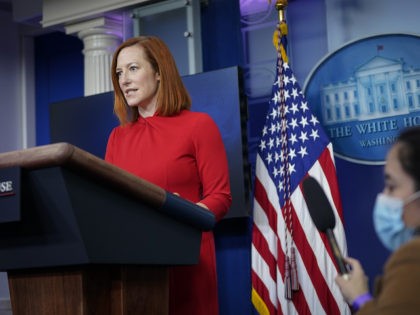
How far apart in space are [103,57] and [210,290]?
347 cm

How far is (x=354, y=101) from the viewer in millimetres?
4176

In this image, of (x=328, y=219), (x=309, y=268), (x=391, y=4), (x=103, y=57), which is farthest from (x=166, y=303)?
(x=103, y=57)

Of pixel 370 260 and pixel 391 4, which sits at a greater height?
pixel 391 4

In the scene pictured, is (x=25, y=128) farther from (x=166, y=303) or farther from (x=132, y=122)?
(x=166, y=303)

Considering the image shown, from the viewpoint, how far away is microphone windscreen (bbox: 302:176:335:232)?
1.33 m

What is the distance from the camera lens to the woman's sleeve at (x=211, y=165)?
2102 millimetres

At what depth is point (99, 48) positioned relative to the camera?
17.4ft

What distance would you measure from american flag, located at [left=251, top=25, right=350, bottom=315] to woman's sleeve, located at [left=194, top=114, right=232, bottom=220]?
5.17 ft

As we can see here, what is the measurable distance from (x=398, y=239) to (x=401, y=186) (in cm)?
12

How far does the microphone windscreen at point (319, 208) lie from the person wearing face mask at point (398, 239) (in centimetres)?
9

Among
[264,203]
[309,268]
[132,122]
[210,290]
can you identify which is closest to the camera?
[210,290]

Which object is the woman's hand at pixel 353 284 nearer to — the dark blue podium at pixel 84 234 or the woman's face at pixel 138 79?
the dark blue podium at pixel 84 234

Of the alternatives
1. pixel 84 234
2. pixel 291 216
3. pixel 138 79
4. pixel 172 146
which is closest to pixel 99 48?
pixel 291 216

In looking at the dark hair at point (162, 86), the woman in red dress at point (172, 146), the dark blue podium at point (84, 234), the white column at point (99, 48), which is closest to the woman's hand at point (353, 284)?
the dark blue podium at point (84, 234)
